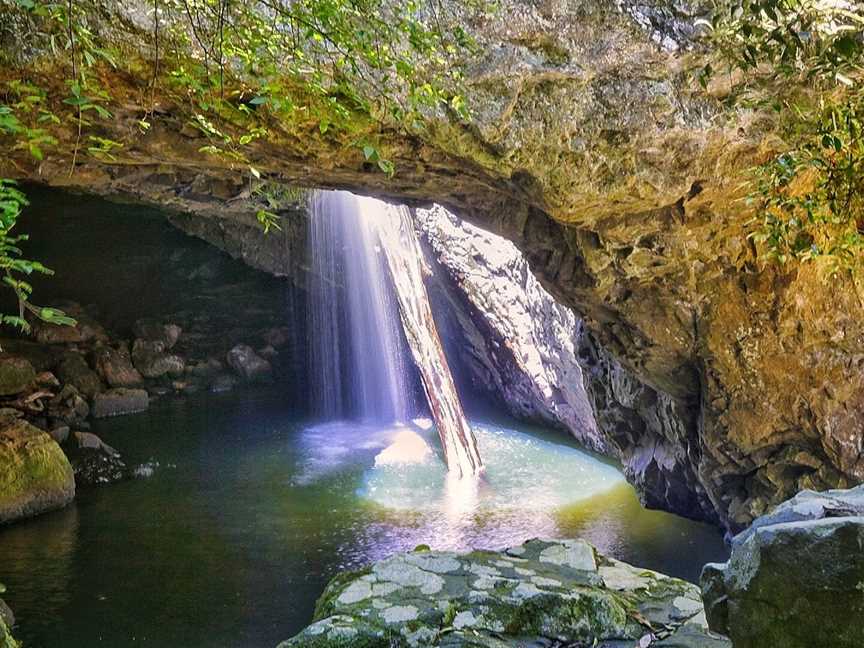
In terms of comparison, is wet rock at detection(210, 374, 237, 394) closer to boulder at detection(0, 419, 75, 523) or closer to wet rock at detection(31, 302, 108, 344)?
wet rock at detection(31, 302, 108, 344)

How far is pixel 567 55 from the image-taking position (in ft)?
13.7

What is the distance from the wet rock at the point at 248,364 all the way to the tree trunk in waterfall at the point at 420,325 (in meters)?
5.06

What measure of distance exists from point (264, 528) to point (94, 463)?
10.7 feet

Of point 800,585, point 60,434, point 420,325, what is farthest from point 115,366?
point 800,585

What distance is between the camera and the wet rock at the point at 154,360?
14.8 m

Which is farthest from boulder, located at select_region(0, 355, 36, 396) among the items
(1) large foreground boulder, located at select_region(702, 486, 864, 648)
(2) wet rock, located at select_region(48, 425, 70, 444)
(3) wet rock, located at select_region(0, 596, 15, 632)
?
(1) large foreground boulder, located at select_region(702, 486, 864, 648)

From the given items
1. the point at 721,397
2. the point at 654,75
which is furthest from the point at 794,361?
the point at 654,75

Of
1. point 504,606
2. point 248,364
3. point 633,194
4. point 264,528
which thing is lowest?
point 264,528

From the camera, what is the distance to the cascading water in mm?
13930

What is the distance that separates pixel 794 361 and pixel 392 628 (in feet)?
12.1

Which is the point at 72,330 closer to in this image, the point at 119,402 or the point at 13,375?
the point at 119,402

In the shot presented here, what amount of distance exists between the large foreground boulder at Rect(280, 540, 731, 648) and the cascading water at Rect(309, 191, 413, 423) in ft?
31.2

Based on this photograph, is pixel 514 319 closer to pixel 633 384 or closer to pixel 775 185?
pixel 633 384

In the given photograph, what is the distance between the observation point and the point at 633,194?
4629 millimetres
